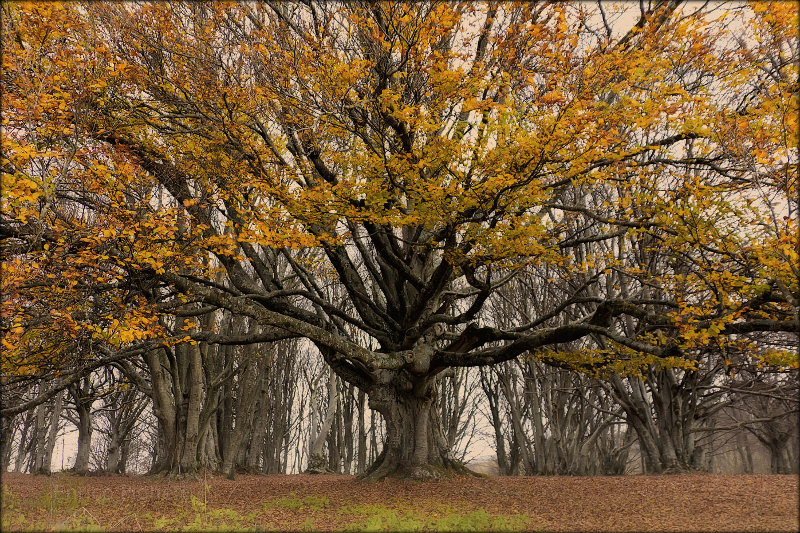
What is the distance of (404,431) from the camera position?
33.3 ft

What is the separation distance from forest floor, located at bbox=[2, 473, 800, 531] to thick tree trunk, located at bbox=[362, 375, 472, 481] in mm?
690

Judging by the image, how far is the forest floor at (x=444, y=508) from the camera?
537cm

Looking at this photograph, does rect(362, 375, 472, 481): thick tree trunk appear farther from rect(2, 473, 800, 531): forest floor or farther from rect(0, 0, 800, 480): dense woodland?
rect(2, 473, 800, 531): forest floor

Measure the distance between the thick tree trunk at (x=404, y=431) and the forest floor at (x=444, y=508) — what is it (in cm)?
69

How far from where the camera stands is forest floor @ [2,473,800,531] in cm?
537

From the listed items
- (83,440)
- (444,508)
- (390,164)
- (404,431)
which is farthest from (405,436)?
(83,440)

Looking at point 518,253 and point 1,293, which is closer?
point 1,293

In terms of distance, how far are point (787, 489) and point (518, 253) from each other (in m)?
5.67

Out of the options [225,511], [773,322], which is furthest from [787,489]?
[225,511]

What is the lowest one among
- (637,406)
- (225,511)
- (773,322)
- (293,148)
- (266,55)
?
(225,511)

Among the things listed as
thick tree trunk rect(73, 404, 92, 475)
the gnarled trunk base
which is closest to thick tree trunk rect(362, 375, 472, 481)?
the gnarled trunk base

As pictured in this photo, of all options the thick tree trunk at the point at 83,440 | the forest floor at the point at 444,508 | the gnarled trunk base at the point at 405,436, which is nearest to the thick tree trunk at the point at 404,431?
the gnarled trunk base at the point at 405,436

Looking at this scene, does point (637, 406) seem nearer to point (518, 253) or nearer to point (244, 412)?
point (518, 253)

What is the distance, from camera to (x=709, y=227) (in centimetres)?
663
